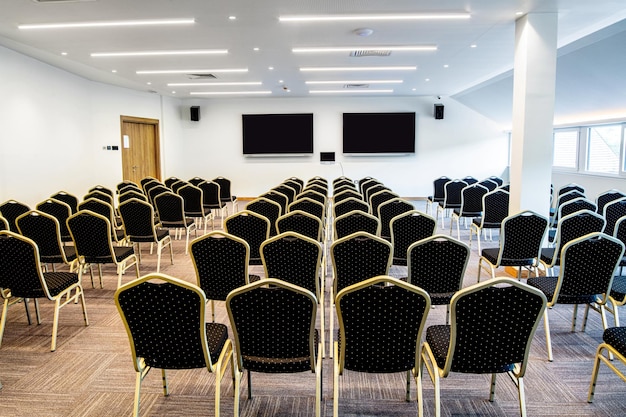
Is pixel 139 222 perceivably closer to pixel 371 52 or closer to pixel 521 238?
pixel 521 238

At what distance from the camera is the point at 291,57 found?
9016 mm

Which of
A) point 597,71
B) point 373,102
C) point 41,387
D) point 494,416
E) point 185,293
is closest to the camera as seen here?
point 185,293

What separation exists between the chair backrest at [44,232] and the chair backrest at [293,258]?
8.69 ft

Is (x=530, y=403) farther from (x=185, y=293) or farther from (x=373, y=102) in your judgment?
(x=373, y=102)

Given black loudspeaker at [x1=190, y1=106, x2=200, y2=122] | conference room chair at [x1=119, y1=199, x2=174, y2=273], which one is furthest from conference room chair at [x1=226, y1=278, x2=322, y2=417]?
black loudspeaker at [x1=190, y1=106, x2=200, y2=122]

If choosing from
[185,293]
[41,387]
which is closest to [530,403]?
[185,293]

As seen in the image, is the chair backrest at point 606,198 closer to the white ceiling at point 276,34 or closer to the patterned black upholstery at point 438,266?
the white ceiling at point 276,34

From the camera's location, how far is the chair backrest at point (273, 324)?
8.07 feet

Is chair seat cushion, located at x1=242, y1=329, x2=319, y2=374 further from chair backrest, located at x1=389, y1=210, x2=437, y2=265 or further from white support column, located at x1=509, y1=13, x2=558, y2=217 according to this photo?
white support column, located at x1=509, y1=13, x2=558, y2=217

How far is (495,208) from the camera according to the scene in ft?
23.7

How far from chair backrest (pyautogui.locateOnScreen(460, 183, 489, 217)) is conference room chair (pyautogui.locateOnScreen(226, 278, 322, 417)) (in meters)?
6.49

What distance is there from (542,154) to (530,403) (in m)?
4.43

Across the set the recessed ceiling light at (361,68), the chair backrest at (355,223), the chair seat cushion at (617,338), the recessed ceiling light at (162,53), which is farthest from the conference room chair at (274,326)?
the recessed ceiling light at (361,68)

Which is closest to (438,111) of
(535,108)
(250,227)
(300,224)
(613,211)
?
(535,108)
